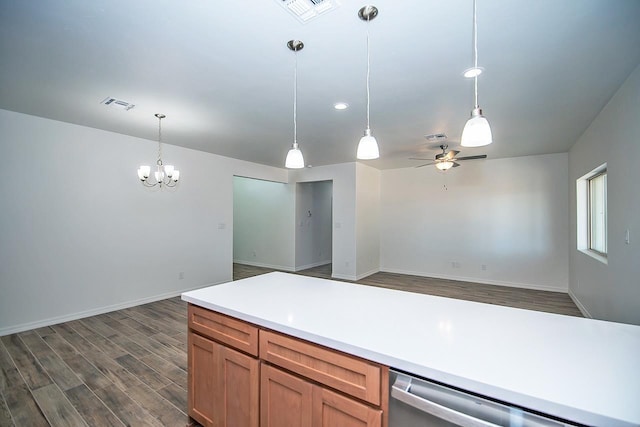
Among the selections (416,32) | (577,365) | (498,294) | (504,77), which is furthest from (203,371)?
(498,294)

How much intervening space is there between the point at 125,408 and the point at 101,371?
0.72 metres

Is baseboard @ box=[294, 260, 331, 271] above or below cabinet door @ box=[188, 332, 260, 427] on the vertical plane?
below

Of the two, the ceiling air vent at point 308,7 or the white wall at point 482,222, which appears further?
the white wall at point 482,222

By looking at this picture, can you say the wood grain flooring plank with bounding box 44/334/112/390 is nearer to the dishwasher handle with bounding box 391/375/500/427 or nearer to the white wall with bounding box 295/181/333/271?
the dishwasher handle with bounding box 391/375/500/427

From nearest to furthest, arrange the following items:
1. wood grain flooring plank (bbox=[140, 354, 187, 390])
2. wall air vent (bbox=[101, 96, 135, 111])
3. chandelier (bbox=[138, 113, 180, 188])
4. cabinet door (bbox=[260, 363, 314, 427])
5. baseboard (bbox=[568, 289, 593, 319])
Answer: cabinet door (bbox=[260, 363, 314, 427]) → wood grain flooring plank (bbox=[140, 354, 187, 390]) → wall air vent (bbox=[101, 96, 135, 111]) → chandelier (bbox=[138, 113, 180, 188]) → baseboard (bbox=[568, 289, 593, 319])

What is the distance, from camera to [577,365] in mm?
943

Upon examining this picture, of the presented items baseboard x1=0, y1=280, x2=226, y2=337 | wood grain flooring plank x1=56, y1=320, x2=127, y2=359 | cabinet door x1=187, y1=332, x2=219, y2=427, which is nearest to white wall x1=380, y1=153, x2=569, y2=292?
baseboard x1=0, y1=280, x2=226, y2=337

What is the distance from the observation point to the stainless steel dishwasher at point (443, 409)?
81 centimetres

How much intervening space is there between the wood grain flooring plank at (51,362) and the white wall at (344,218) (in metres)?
4.58

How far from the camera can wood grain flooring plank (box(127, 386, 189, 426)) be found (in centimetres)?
192

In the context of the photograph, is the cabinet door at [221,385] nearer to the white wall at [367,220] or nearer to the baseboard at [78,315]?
the baseboard at [78,315]

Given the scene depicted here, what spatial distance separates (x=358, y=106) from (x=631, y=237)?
2.69m

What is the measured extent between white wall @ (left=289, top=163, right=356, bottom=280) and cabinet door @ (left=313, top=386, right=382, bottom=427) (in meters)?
4.84

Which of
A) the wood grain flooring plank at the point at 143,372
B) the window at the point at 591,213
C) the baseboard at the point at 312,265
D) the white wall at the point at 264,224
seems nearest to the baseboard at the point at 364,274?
the baseboard at the point at 312,265
